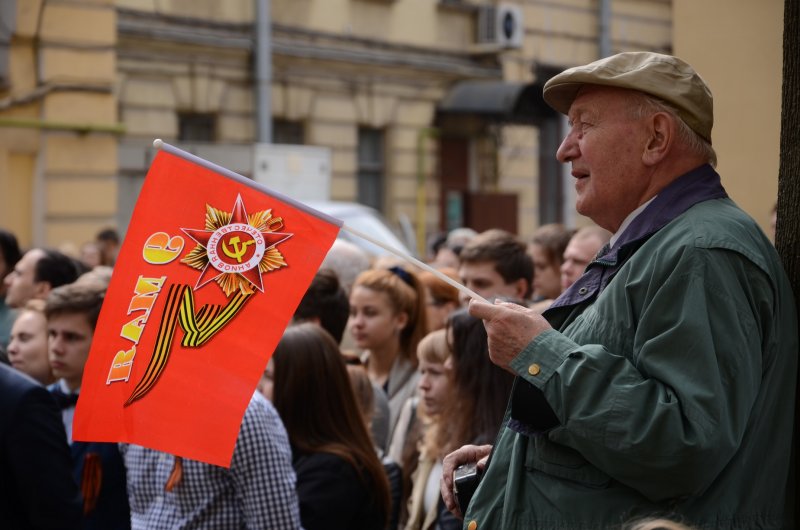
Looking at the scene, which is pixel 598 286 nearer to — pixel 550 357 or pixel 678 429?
pixel 550 357

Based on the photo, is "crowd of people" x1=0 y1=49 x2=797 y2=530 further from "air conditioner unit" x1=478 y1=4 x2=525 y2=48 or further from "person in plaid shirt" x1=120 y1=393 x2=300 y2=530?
"air conditioner unit" x1=478 y1=4 x2=525 y2=48

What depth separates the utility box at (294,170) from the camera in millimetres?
16156

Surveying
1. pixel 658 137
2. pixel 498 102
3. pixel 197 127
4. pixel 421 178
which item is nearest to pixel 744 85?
pixel 658 137

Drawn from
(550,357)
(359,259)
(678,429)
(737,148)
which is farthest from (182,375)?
(737,148)

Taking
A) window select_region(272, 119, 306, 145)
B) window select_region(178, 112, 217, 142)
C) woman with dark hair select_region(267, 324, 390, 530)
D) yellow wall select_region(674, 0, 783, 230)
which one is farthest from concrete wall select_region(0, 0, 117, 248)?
woman with dark hair select_region(267, 324, 390, 530)

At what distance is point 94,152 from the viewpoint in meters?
15.6

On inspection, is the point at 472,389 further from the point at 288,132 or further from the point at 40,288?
the point at 288,132

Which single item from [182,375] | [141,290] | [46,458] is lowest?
[46,458]

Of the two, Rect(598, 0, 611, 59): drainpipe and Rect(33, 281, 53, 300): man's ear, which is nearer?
Rect(33, 281, 53, 300): man's ear

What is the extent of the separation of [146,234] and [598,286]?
113cm

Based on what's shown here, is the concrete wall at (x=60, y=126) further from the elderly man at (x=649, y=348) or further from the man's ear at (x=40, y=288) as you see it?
the elderly man at (x=649, y=348)

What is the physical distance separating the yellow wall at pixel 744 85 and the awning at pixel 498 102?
43.5ft

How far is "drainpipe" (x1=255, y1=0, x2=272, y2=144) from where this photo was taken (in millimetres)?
18703

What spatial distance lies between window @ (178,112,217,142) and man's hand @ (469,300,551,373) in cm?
1645
